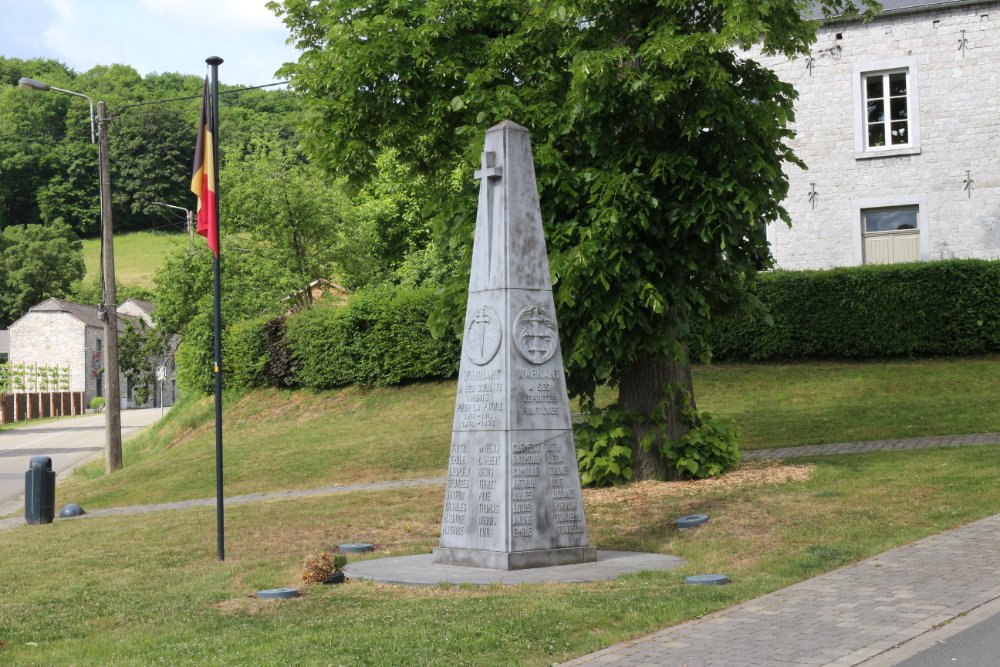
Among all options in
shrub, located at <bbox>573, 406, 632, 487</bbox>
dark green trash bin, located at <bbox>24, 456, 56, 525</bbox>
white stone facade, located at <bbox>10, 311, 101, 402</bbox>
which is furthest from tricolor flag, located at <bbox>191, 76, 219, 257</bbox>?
white stone facade, located at <bbox>10, 311, 101, 402</bbox>

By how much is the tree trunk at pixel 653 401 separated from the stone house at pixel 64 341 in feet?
262

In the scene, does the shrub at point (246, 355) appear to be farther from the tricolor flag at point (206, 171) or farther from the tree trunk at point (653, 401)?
the tricolor flag at point (206, 171)

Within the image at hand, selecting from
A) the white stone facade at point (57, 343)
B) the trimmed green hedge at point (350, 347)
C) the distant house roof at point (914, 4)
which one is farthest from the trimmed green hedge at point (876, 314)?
the white stone facade at point (57, 343)

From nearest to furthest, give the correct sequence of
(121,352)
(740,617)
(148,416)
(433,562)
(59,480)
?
(740,617)
(433,562)
(59,480)
(148,416)
(121,352)

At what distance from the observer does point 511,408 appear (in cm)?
1052

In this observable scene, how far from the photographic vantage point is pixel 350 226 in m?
43.4

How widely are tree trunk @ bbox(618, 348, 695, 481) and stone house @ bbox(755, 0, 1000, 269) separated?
634 inches

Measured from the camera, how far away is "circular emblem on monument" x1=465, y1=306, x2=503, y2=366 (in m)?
10.7

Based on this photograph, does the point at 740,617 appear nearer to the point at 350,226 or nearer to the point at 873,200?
the point at 873,200

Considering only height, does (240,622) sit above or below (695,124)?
below

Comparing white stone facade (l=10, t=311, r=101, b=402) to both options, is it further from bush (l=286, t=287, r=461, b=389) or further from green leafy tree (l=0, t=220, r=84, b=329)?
bush (l=286, t=287, r=461, b=389)

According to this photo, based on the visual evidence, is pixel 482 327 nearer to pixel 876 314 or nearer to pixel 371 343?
pixel 876 314

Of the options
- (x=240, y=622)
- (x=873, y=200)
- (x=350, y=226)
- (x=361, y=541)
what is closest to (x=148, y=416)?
(x=350, y=226)

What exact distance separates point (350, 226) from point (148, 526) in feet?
92.7
